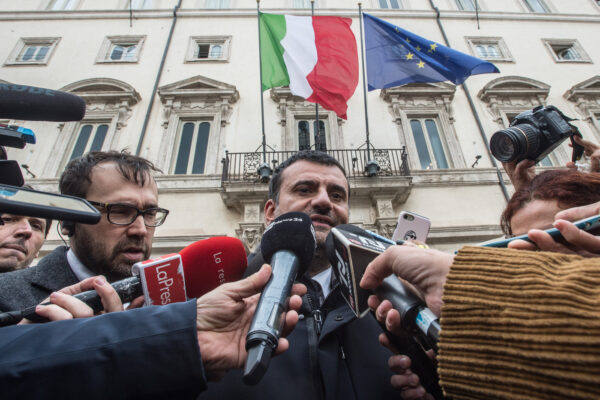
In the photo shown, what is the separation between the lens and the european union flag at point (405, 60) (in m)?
7.30

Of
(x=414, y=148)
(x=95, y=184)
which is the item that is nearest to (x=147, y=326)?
(x=95, y=184)

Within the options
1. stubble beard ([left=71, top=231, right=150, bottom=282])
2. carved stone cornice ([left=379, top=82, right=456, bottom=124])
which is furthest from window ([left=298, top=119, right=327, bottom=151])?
stubble beard ([left=71, top=231, right=150, bottom=282])

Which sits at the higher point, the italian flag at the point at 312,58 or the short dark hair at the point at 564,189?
the italian flag at the point at 312,58

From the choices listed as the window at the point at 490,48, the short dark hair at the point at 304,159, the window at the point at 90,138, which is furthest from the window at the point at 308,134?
the window at the point at 490,48

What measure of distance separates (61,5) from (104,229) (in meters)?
18.3

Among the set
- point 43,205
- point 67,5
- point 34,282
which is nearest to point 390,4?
point 67,5

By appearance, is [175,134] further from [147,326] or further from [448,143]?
[147,326]

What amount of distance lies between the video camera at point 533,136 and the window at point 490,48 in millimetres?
12028

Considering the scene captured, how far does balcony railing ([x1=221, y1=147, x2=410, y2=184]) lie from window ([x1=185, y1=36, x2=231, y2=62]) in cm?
530

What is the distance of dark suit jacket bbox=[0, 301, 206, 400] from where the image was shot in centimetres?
77

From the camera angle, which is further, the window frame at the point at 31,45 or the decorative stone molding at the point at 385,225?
the window frame at the point at 31,45

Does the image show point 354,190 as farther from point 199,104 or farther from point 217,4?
point 217,4

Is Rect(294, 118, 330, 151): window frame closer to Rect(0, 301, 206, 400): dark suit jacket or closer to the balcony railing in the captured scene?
the balcony railing

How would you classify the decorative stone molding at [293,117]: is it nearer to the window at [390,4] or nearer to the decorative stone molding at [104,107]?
the decorative stone molding at [104,107]
